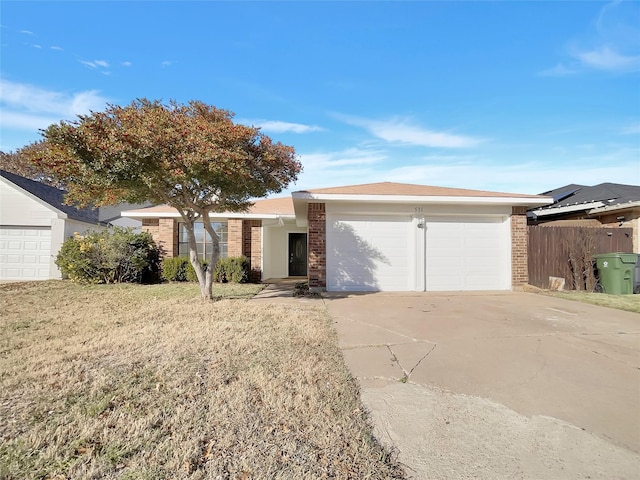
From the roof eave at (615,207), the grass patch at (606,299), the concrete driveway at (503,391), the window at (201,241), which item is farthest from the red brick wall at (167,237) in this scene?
the roof eave at (615,207)

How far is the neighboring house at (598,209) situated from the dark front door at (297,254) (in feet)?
30.0

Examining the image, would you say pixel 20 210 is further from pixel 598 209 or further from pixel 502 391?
pixel 598 209

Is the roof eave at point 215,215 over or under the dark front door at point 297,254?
over

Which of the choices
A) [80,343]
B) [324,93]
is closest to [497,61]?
[324,93]

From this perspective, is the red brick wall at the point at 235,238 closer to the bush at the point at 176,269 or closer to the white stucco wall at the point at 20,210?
the bush at the point at 176,269

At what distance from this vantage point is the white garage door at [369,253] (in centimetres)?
970

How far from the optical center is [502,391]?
316 cm

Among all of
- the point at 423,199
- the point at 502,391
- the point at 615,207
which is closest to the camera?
the point at 502,391

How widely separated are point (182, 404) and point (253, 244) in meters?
10.4

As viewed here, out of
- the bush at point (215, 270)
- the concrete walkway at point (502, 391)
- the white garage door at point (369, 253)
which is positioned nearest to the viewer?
the concrete walkway at point (502, 391)

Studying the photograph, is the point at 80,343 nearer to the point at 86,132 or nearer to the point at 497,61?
the point at 86,132

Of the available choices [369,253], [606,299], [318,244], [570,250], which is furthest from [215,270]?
[606,299]

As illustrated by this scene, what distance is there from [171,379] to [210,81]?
28.1 feet

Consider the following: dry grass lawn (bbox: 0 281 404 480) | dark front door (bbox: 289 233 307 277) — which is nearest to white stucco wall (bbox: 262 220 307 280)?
dark front door (bbox: 289 233 307 277)
